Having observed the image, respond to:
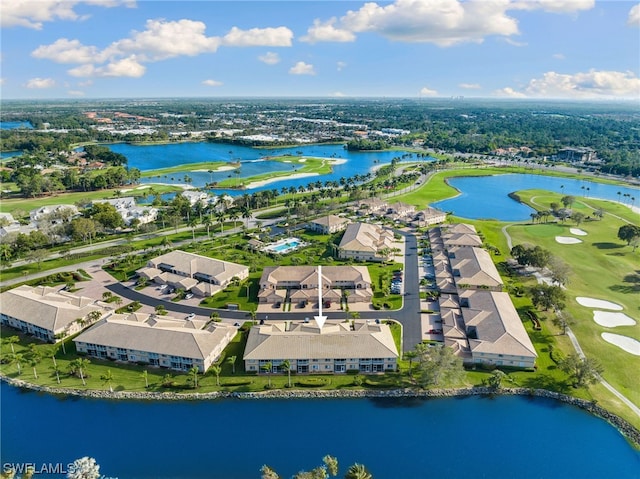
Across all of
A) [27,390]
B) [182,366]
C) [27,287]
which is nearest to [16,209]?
[27,287]

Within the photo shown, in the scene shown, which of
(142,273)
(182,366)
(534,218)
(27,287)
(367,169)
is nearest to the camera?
(182,366)

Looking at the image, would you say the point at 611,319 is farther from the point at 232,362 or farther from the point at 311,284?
the point at 232,362

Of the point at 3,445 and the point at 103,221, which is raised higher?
the point at 103,221

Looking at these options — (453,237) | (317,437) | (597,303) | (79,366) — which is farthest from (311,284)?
(597,303)

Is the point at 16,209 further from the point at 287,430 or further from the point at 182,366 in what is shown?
the point at 287,430

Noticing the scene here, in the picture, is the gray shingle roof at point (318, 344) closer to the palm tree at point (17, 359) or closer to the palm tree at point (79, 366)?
the palm tree at point (79, 366)

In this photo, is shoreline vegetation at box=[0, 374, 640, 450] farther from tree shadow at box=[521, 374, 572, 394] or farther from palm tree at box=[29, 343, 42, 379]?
palm tree at box=[29, 343, 42, 379]
